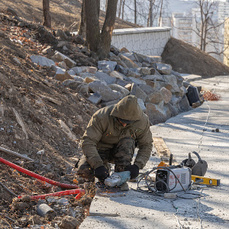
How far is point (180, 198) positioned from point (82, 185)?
1245 millimetres

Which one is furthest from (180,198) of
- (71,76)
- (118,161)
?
(71,76)

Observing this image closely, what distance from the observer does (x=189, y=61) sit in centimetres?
2292

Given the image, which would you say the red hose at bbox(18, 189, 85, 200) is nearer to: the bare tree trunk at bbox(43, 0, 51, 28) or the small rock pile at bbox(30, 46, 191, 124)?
the small rock pile at bbox(30, 46, 191, 124)

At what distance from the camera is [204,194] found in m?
4.95

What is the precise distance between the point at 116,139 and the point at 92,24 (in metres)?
8.79

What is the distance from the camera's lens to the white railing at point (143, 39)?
20.8 m

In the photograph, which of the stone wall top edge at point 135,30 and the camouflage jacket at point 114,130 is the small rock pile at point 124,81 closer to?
the camouflage jacket at point 114,130

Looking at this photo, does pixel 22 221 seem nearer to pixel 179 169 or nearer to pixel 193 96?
pixel 179 169

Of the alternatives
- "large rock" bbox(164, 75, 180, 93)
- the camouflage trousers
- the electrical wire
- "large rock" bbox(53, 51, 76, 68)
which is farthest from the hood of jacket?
"large rock" bbox(164, 75, 180, 93)

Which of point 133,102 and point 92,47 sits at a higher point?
point 92,47

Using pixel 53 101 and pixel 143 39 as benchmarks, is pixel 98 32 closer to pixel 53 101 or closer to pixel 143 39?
pixel 53 101

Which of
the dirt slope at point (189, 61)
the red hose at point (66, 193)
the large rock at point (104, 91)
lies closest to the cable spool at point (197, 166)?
the red hose at point (66, 193)

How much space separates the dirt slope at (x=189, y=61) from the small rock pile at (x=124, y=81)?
7.64 meters

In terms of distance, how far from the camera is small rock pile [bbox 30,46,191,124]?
1022 cm
